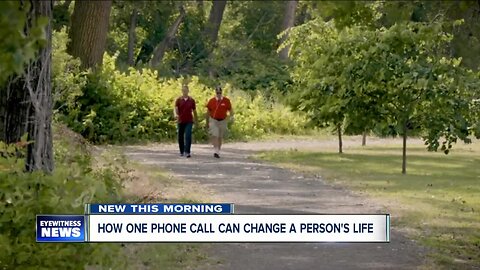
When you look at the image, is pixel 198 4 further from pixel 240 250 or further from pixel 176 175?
pixel 240 250

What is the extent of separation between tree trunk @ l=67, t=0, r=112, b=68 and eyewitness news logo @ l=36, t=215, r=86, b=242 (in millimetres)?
23023

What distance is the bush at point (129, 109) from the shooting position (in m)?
31.3

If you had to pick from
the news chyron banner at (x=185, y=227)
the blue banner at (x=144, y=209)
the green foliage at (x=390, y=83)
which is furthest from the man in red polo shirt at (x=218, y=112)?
the news chyron banner at (x=185, y=227)

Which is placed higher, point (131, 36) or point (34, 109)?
point (131, 36)

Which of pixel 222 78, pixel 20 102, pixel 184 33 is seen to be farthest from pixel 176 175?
pixel 184 33

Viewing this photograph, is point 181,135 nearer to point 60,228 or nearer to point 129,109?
point 129,109

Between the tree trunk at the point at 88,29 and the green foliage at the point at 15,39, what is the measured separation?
2536cm

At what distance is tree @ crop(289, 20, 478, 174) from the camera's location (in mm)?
20344

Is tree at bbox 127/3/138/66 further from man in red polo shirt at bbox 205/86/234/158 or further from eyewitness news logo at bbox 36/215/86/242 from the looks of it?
eyewitness news logo at bbox 36/215/86/242

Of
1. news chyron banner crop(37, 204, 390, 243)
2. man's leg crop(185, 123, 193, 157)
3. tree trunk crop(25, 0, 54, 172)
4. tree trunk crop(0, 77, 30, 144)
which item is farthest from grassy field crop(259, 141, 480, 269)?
tree trunk crop(0, 77, 30, 144)

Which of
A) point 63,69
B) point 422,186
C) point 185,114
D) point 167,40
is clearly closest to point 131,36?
point 167,40

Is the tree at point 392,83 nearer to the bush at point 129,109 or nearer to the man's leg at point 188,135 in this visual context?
the man's leg at point 188,135

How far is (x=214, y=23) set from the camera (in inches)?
2242

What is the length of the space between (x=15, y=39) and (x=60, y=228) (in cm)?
270
